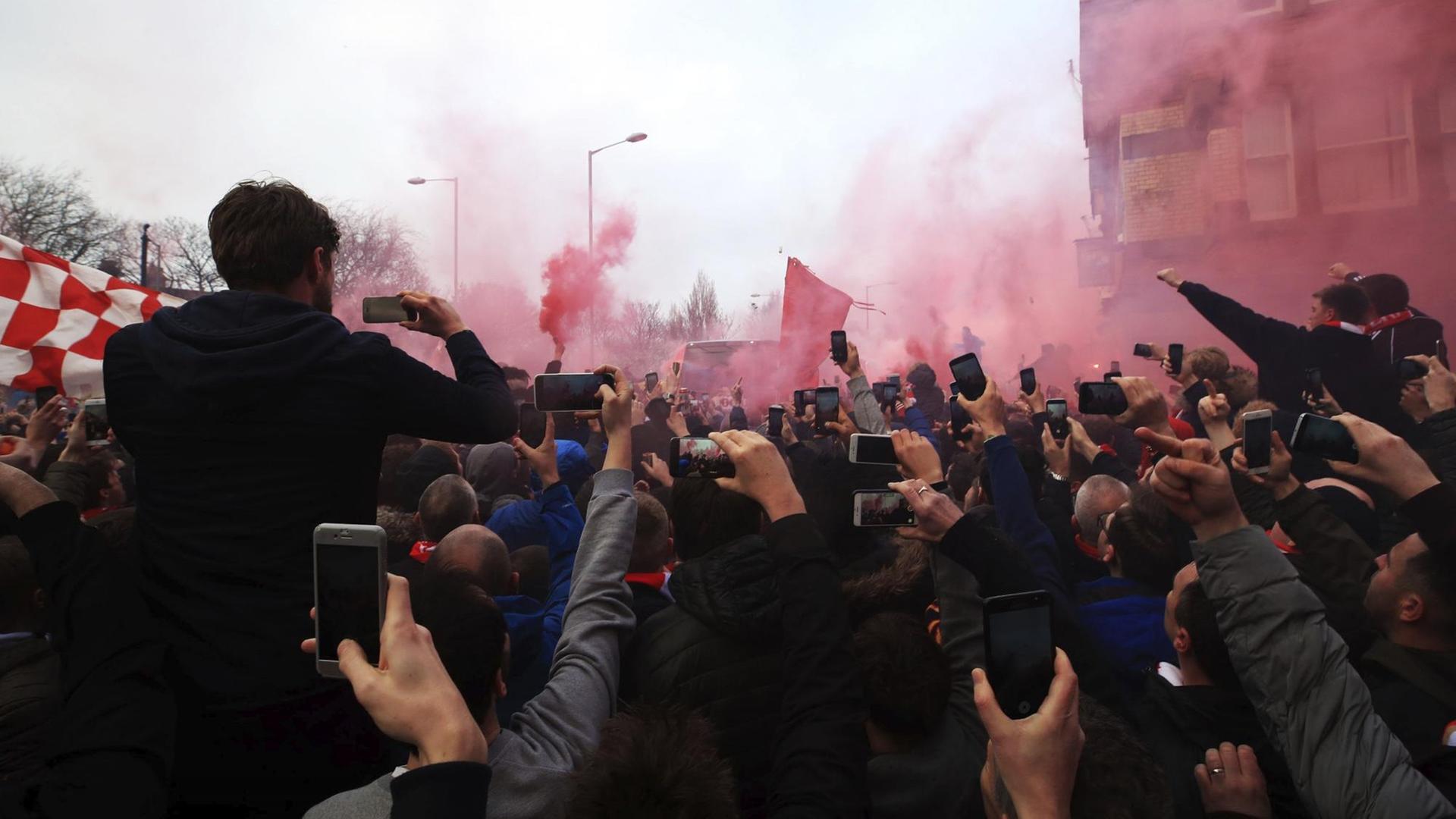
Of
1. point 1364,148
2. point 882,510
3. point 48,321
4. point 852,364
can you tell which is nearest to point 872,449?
point 882,510

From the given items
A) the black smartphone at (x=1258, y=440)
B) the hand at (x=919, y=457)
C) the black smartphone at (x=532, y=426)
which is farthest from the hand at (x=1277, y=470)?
the black smartphone at (x=532, y=426)

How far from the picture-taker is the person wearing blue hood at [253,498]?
67.6 inches

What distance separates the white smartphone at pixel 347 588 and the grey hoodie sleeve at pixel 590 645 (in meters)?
0.46

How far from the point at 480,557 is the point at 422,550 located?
0.86 m

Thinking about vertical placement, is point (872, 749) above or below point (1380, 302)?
below

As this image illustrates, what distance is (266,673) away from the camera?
1707 mm

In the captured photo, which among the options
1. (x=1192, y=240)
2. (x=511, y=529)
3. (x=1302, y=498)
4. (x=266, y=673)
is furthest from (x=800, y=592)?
(x=1192, y=240)

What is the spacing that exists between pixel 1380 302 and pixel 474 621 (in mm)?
7673

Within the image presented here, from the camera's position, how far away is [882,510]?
2.50 metres

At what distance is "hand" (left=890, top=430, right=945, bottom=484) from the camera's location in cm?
267

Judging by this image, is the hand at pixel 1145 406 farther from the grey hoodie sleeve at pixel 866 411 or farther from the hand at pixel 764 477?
the hand at pixel 764 477

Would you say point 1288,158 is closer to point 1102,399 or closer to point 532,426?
point 1102,399

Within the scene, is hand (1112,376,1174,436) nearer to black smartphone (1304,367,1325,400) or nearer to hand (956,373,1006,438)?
hand (956,373,1006,438)

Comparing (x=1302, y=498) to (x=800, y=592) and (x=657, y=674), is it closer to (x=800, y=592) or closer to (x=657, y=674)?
(x=800, y=592)
